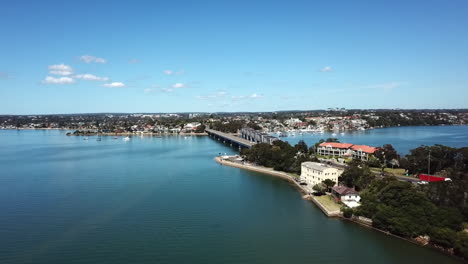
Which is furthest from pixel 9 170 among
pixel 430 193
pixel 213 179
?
pixel 430 193

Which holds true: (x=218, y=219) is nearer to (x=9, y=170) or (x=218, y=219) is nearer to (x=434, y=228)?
(x=434, y=228)

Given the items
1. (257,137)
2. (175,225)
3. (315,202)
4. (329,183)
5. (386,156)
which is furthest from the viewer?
(257,137)

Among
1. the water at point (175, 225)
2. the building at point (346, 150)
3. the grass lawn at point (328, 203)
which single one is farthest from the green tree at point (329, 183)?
the building at point (346, 150)

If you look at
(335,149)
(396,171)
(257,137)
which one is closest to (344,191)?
(396,171)

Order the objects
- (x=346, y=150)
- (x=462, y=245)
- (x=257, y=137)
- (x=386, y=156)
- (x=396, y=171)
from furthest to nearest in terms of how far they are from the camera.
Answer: (x=257, y=137) → (x=346, y=150) → (x=386, y=156) → (x=396, y=171) → (x=462, y=245)

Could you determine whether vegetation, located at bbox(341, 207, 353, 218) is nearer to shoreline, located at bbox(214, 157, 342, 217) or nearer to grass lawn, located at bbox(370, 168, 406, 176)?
shoreline, located at bbox(214, 157, 342, 217)

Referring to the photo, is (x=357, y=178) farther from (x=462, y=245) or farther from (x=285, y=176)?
(x=462, y=245)

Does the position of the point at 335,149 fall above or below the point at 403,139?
above

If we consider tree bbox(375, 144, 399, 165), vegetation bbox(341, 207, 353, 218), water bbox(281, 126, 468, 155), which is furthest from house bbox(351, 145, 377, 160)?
vegetation bbox(341, 207, 353, 218)
